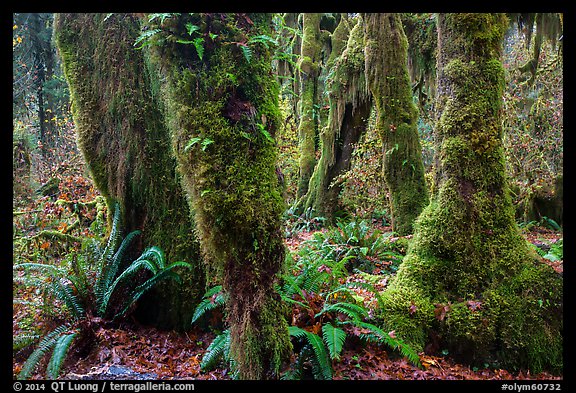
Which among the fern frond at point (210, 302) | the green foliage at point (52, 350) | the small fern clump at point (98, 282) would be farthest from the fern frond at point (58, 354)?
the fern frond at point (210, 302)

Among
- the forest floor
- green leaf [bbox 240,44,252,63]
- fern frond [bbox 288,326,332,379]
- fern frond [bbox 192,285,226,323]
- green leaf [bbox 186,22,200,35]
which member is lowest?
the forest floor

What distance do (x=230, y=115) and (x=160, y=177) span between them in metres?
2.13

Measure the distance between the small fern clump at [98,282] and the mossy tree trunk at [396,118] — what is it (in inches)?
210

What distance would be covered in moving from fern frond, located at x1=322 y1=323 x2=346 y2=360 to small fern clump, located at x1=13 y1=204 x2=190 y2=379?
5.94ft

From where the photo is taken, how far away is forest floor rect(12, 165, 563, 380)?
360 centimetres

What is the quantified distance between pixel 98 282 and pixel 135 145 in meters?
1.83

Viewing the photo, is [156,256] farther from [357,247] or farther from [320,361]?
[357,247]

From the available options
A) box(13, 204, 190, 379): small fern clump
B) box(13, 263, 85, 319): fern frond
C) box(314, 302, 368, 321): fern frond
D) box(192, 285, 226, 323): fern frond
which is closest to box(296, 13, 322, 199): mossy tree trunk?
box(13, 204, 190, 379): small fern clump

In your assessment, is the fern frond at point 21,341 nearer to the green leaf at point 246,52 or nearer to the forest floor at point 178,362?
the forest floor at point 178,362

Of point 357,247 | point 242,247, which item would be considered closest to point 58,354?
point 242,247

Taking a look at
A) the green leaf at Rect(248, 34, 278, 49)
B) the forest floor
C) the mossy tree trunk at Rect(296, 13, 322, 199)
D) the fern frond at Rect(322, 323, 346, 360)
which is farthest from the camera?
the mossy tree trunk at Rect(296, 13, 322, 199)

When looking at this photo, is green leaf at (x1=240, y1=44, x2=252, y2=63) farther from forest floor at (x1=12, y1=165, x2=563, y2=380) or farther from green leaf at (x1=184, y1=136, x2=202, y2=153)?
forest floor at (x1=12, y1=165, x2=563, y2=380)

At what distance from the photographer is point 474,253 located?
433 centimetres

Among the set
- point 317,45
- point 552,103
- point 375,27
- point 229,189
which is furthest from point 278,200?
point 552,103
